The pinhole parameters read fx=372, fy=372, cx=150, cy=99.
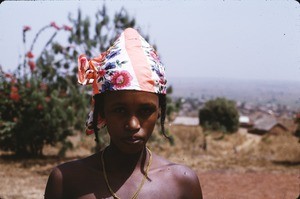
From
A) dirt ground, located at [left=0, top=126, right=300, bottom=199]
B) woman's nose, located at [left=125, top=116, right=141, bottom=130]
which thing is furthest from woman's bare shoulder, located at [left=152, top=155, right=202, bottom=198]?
dirt ground, located at [left=0, top=126, right=300, bottom=199]

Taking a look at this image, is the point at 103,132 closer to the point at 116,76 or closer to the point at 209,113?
the point at 116,76

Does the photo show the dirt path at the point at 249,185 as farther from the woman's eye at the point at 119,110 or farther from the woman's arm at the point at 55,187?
the woman's eye at the point at 119,110

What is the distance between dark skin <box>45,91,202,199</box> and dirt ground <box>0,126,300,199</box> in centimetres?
342

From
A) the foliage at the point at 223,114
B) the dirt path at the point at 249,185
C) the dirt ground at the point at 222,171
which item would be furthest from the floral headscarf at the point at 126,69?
the foliage at the point at 223,114

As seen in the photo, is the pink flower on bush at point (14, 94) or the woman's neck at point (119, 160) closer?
the woman's neck at point (119, 160)

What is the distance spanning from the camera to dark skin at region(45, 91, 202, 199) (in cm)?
172

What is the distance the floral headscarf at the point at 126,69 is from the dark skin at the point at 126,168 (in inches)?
1.9

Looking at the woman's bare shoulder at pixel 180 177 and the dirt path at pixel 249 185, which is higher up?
the woman's bare shoulder at pixel 180 177

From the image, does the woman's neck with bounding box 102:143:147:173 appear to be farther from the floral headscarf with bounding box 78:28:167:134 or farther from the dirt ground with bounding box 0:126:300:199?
the dirt ground with bounding box 0:126:300:199

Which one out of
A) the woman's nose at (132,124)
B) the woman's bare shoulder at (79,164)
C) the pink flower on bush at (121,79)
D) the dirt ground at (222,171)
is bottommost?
the dirt ground at (222,171)

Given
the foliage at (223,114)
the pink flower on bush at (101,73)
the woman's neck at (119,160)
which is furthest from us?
the foliage at (223,114)

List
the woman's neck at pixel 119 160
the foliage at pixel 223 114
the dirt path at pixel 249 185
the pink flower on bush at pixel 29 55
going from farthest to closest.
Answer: the foliage at pixel 223 114 < the pink flower on bush at pixel 29 55 < the dirt path at pixel 249 185 < the woman's neck at pixel 119 160

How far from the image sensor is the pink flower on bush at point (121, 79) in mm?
1743

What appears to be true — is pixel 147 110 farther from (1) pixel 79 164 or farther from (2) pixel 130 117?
(1) pixel 79 164
